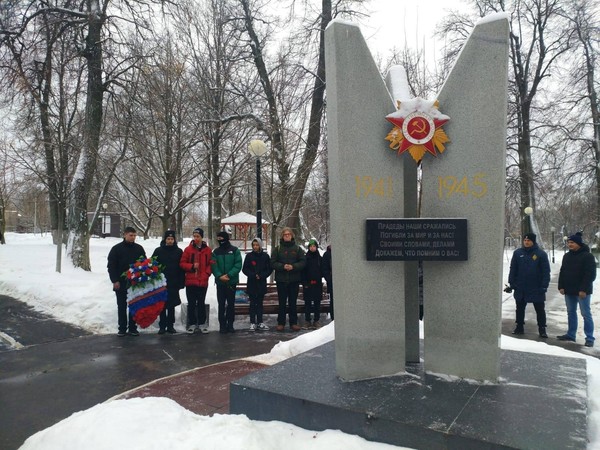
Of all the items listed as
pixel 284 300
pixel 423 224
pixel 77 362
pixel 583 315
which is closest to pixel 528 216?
pixel 583 315

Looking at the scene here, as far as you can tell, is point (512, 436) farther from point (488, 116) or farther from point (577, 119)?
point (577, 119)

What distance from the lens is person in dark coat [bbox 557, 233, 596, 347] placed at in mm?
7719

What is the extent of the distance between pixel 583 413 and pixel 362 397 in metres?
1.70

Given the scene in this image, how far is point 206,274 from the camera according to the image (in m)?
8.48

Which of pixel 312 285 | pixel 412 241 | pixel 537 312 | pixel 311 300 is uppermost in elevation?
pixel 412 241

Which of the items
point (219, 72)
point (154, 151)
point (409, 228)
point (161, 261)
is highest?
point (219, 72)

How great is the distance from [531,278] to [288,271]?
4.55 meters

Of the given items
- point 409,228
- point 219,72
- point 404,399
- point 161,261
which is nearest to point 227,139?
point 219,72

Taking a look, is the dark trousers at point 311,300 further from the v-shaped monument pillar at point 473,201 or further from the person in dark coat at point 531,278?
the v-shaped monument pillar at point 473,201

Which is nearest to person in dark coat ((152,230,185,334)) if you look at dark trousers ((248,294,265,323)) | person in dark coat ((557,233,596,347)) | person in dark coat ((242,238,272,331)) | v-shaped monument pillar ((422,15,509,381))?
person in dark coat ((242,238,272,331))

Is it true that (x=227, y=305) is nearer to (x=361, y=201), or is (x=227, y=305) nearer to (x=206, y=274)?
(x=206, y=274)

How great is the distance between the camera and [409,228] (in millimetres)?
4395

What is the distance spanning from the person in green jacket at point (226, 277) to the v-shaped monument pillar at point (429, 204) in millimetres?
4338

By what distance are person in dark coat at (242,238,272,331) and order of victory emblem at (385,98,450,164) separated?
4.79m
